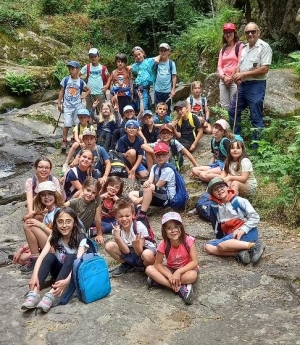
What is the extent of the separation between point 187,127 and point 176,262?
14.7 feet

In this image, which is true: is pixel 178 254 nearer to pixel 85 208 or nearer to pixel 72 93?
pixel 85 208

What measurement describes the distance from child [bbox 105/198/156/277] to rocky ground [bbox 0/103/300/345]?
153 millimetres

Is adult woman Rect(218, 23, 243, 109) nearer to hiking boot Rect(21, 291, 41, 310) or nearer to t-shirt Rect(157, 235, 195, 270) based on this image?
t-shirt Rect(157, 235, 195, 270)

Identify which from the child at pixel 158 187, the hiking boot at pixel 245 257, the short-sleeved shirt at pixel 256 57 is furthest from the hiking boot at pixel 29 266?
the short-sleeved shirt at pixel 256 57

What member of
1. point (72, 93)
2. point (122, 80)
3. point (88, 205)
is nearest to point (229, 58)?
point (122, 80)

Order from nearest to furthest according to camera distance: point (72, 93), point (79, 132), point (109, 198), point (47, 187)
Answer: point (47, 187) → point (109, 198) → point (79, 132) → point (72, 93)

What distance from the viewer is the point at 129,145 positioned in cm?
807

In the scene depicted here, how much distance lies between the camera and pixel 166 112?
9023mm

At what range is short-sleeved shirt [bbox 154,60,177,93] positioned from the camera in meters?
9.65

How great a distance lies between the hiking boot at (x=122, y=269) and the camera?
5199mm

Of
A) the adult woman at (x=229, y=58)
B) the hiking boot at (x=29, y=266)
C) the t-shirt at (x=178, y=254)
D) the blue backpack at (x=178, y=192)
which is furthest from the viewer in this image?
the adult woman at (x=229, y=58)

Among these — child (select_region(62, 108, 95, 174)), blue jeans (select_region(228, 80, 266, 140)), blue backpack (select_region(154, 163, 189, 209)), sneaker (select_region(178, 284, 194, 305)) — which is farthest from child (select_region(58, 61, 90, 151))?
sneaker (select_region(178, 284, 194, 305))

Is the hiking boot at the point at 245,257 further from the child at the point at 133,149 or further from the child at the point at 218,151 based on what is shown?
the child at the point at 133,149

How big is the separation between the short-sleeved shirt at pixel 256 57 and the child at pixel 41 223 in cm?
383
